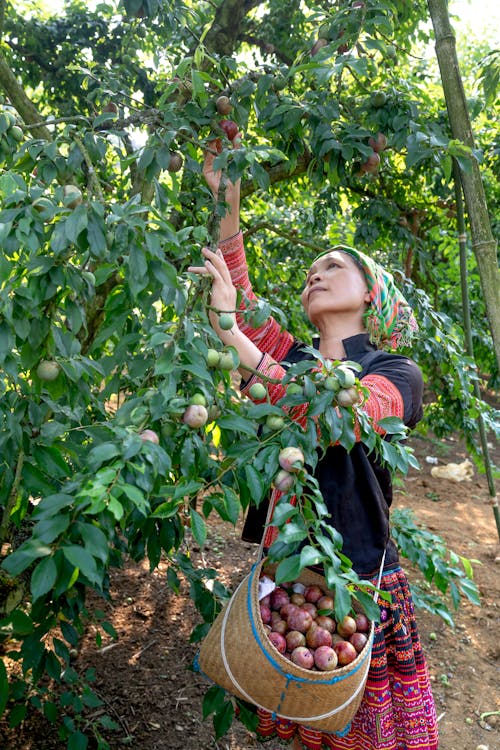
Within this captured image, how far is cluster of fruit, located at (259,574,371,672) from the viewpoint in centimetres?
140

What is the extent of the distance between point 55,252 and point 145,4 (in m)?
1.48

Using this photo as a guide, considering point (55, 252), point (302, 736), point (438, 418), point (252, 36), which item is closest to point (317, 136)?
point (55, 252)

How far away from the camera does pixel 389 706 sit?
1.71 meters

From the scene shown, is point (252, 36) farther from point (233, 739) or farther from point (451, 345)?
point (233, 739)

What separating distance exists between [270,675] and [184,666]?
1.71 m

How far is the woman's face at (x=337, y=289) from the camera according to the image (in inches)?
72.6

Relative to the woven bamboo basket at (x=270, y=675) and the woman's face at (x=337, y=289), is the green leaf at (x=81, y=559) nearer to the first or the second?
the woven bamboo basket at (x=270, y=675)

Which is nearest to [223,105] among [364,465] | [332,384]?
[332,384]

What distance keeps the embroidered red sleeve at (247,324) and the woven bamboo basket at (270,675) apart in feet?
2.48

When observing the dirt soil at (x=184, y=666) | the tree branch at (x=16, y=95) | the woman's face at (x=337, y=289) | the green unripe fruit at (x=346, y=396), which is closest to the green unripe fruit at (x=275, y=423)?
the green unripe fruit at (x=346, y=396)

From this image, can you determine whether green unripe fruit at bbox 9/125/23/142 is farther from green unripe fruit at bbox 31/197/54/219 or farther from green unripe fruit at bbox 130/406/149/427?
green unripe fruit at bbox 130/406/149/427

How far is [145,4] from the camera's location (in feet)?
7.13

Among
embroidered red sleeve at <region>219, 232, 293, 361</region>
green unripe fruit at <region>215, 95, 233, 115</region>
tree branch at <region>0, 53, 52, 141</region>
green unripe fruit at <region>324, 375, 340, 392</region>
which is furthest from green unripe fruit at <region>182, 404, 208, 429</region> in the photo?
tree branch at <region>0, 53, 52, 141</region>

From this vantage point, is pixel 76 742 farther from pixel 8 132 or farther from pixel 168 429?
pixel 8 132
